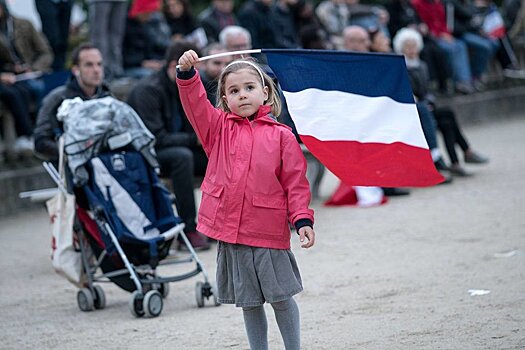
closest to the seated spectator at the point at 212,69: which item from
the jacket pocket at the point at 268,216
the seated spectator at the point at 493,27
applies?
the jacket pocket at the point at 268,216

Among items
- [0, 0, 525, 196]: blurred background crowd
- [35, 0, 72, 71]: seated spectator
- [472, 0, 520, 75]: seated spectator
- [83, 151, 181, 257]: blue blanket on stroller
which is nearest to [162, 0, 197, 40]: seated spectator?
[0, 0, 525, 196]: blurred background crowd

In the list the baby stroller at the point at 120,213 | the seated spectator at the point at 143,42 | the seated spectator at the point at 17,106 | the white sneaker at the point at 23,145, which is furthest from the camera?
the seated spectator at the point at 143,42

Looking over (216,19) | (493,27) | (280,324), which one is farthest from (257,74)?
(493,27)

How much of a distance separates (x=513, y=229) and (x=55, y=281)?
3.83 metres

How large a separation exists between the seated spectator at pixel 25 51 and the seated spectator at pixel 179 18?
75.4 inches

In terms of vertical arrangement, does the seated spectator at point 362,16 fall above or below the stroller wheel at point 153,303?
above

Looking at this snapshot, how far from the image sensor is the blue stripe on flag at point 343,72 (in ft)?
19.2

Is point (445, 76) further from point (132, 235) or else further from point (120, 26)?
point (132, 235)

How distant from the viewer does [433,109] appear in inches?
497

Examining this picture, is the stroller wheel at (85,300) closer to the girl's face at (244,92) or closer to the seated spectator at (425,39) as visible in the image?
the girl's face at (244,92)

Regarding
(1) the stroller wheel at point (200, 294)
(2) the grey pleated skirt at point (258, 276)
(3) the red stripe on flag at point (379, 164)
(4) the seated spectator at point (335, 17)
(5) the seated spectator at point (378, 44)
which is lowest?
(1) the stroller wheel at point (200, 294)

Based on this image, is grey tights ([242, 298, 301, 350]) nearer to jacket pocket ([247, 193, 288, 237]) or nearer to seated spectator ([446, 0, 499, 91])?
jacket pocket ([247, 193, 288, 237])

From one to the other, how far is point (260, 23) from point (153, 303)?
7.72 metres

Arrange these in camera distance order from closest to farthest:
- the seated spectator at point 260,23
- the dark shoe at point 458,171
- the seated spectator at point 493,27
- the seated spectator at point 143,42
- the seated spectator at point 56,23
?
the dark shoe at point 458,171, the seated spectator at point 56,23, the seated spectator at point 143,42, the seated spectator at point 260,23, the seated spectator at point 493,27
